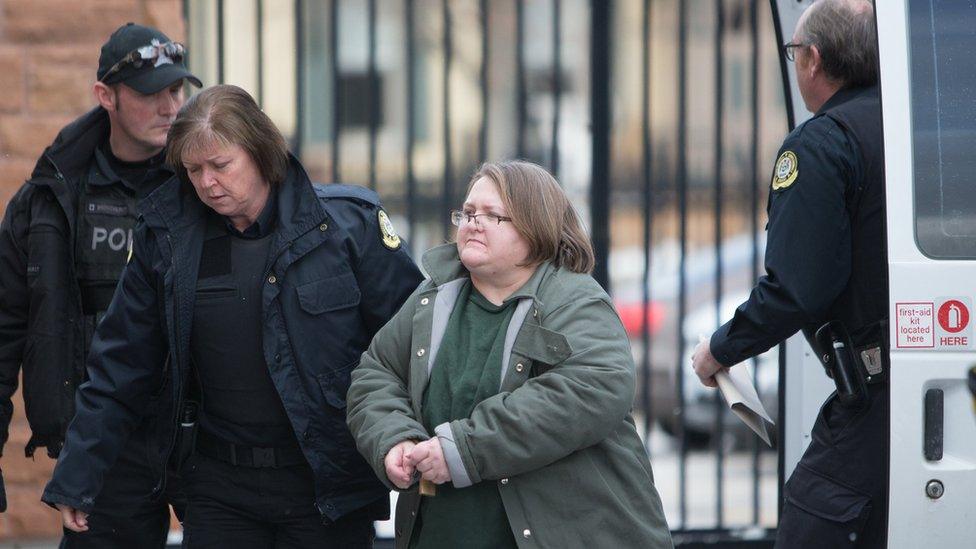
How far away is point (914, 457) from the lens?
288cm

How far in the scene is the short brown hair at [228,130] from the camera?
318cm

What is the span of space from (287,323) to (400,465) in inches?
23.2

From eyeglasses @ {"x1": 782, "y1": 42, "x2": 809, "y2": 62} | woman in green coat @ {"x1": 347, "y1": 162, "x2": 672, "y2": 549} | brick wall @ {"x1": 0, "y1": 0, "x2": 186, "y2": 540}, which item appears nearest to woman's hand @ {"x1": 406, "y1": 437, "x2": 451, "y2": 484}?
woman in green coat @ {"x1": 347, "y1": 162, "x2": 672, "y2": 549}

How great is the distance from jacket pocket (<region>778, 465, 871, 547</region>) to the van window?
1.86 ft

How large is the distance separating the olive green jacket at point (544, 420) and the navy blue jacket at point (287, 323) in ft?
0.87

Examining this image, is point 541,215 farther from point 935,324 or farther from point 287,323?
point 935,324

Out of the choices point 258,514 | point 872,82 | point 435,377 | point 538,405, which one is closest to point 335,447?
point 258,514

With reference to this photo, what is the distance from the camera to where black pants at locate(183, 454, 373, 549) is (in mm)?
3268

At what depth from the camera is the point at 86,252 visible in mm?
3678

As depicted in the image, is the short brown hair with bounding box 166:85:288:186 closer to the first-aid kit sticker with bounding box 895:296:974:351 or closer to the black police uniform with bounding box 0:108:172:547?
the black police uniform with bounding box 0:108:172:547

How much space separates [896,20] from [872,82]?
0.69 ft

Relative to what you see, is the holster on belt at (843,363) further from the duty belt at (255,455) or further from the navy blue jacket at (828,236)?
the duty belt at (255,455)

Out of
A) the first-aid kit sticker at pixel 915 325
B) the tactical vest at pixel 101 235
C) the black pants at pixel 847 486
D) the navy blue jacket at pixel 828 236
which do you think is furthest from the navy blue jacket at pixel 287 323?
the first-aid kit sticker at pixel 915 325

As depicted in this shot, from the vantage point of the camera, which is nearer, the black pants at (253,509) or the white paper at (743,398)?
the white paper at (743,398)
